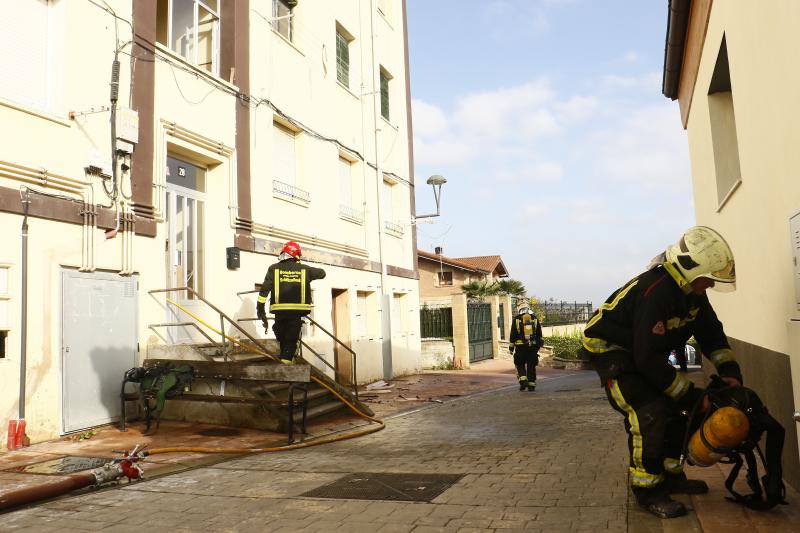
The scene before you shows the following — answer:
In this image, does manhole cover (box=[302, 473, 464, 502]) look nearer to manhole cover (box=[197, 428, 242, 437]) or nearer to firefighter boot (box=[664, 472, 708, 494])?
firefighter boot (box=[664, 472, 708, 494])

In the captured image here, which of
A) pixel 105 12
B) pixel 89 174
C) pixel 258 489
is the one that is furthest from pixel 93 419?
pixel 105 12

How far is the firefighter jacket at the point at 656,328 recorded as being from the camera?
397 cm

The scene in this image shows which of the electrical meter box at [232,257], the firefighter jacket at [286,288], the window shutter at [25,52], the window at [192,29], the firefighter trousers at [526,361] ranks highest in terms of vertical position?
the window at [192,29]

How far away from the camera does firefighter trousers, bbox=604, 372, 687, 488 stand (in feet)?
13.3

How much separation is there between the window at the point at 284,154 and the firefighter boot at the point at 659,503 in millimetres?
10457

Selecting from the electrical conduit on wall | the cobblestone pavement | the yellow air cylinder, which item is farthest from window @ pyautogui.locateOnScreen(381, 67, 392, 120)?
the yellow air cylinder

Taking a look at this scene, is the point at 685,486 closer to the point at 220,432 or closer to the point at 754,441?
the point at 754,441

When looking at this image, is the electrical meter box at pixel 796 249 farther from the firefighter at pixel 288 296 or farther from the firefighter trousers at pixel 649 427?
the firefighter at pixel 288 296

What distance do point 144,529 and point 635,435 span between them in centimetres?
322

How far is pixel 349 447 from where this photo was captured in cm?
740

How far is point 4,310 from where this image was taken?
25.0 ft

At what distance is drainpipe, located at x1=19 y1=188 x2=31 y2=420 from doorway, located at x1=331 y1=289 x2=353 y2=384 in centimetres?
797

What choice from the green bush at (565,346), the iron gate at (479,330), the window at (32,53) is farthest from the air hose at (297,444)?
the green bush at (565,346)

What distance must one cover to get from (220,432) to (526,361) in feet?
22.3
